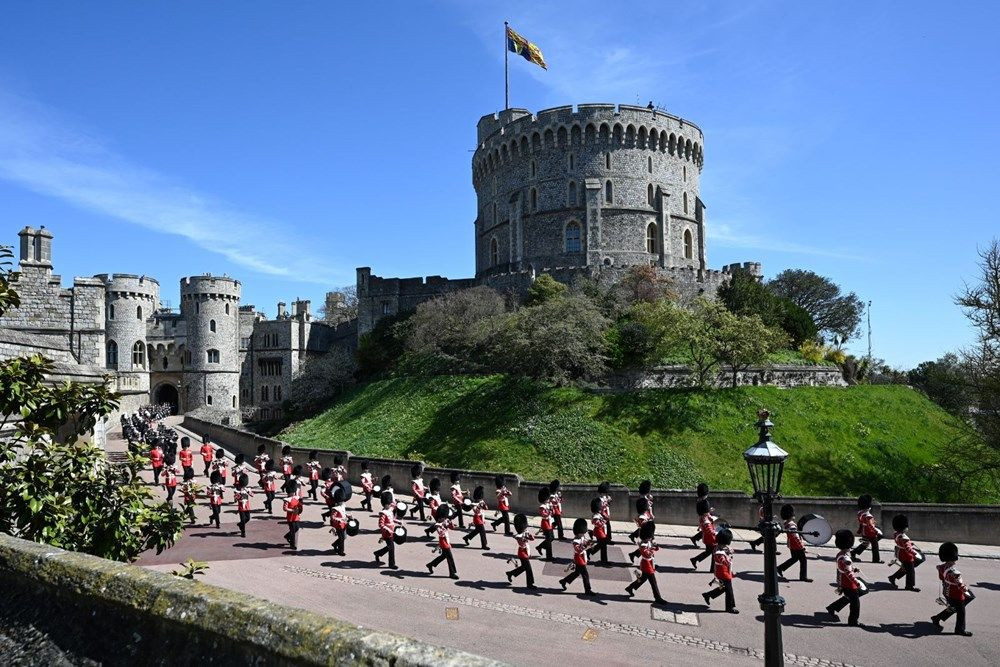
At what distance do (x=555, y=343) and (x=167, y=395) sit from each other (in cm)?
5301

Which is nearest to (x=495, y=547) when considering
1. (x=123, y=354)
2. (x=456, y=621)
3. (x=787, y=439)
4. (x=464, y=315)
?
(x=456, y=621)

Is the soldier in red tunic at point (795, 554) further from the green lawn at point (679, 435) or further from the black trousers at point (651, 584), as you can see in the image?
the green lawn at point (679, 435)

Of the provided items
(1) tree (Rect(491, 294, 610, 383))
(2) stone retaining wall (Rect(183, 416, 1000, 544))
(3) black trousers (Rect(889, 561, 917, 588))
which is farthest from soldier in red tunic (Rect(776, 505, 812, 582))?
(1) tree (Rect(491, 294, 610, 383))

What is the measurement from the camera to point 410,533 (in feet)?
56.0

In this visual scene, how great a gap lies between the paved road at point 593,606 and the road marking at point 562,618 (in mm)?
29

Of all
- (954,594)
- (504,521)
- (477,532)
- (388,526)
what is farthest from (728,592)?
(504,521)

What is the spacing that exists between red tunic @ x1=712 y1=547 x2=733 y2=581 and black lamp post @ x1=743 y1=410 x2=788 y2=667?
344 centimetres

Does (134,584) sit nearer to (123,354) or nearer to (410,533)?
(410,533)

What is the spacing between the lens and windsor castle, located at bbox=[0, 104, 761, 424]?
183ft

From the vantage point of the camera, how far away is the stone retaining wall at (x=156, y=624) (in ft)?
10.2

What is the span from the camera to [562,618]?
10758mm

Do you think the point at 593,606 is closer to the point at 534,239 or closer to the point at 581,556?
the point at 581,556

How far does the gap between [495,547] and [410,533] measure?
262cm

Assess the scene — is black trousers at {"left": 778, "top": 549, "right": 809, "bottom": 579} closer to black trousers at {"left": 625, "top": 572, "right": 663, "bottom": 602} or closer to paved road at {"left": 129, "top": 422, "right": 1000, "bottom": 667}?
paved road at {"left": 129, "top": 422, "right": 1000, "bottom": 667}
